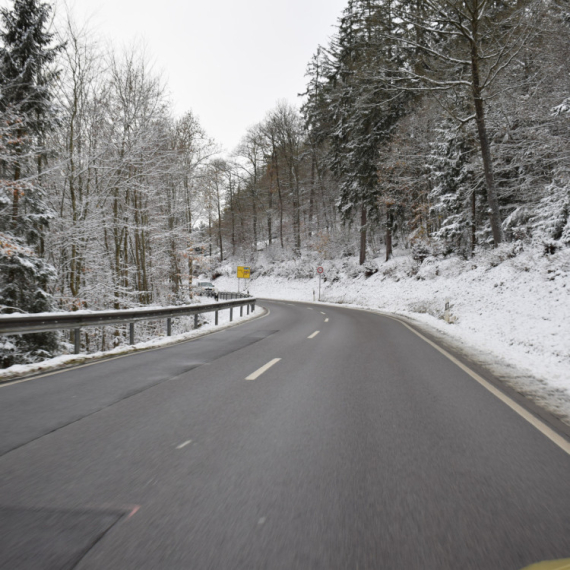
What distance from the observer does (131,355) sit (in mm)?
8812

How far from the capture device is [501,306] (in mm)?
12984

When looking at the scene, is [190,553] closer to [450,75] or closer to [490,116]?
[490,116]

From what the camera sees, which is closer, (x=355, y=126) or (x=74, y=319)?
(x=74, y=319)

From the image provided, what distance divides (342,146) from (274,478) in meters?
33.6

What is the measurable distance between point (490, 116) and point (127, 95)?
55.0 ft

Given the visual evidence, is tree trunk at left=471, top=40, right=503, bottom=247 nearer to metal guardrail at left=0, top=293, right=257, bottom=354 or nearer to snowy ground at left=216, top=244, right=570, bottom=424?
snowy ground at left=216, top=244, right=570, bottom=424

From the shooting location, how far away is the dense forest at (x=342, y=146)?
1224cm

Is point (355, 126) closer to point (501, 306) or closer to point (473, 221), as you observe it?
point (473, 221)

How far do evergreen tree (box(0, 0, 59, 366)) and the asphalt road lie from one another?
6.59m

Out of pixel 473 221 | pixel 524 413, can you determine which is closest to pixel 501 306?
pixel 524 413

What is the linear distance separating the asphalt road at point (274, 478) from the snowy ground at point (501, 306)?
1876mm

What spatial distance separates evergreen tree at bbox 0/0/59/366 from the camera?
1103 cm

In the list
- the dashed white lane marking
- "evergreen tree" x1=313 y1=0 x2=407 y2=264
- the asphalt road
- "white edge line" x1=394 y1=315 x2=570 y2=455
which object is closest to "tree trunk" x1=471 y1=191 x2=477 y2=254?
"evergreen tree" x1=313 y1=0 x2=407 y2=264

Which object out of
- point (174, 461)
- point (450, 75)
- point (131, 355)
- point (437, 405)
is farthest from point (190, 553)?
point (450, 75)
